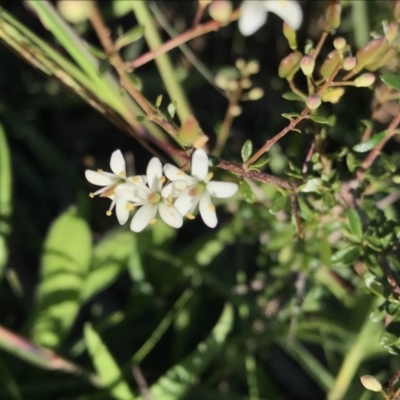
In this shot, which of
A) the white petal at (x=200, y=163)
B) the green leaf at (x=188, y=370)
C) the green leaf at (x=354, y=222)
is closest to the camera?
the white petal at (x=200, y=163)

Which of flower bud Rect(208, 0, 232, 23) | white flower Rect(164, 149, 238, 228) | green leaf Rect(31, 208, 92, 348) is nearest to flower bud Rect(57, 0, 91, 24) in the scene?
flower bud Rect(208, 0, 232, 23)

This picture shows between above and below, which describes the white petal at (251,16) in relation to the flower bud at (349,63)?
above

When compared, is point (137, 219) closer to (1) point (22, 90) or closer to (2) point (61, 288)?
(2) point (61, 288)

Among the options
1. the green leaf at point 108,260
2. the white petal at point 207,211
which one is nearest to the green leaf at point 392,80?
the white petal at point 207,211

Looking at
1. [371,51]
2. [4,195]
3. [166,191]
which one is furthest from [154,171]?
[4,195]

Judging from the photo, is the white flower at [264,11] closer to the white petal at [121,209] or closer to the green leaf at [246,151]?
the green leaf at [246,151]

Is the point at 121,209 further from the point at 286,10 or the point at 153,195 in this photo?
the point at 286,10
